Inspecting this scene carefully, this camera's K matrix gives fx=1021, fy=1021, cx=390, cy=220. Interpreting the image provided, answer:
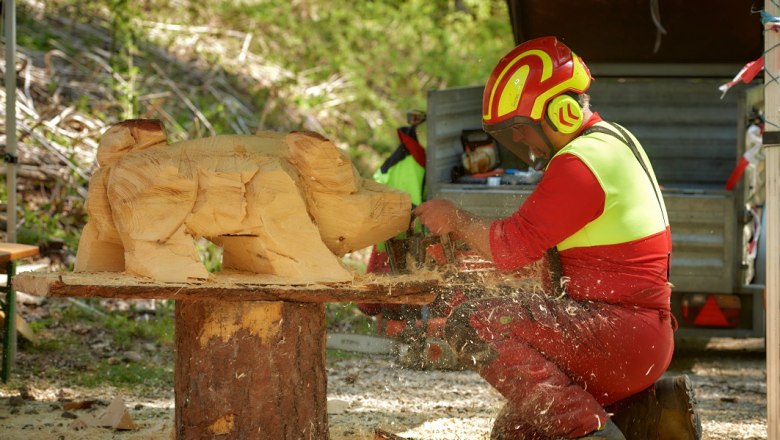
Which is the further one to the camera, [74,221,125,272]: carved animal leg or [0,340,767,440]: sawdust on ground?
[0,340,767,440]: sawdust on ground

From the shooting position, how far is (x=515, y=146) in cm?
398

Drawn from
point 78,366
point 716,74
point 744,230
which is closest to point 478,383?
point 744,230

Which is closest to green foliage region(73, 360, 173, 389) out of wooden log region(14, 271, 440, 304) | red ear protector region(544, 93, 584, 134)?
wooden log region(14, 271, 440, 304)

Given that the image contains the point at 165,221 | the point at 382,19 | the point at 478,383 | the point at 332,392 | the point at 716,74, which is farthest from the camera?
the point at 382,19

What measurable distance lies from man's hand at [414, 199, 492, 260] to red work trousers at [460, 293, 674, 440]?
24cm

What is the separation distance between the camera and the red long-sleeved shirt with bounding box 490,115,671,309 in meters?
3.57

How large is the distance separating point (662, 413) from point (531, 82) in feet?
4.53

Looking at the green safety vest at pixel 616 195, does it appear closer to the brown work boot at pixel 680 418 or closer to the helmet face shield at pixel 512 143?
the helmet face shield at pixel 512 143

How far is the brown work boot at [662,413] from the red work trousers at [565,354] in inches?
11.2

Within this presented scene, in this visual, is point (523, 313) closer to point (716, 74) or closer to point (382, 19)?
point (716, 74)

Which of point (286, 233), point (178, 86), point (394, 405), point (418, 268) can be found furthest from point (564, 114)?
point (178, 86)

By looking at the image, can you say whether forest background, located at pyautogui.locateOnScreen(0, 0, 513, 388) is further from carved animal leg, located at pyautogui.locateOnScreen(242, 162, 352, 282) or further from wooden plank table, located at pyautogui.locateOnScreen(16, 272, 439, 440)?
carved animal leg, located at pyautogui.locateOnScreen(242, 162, 352, 282)

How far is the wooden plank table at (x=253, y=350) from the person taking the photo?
342 cm

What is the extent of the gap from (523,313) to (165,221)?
1.31m
